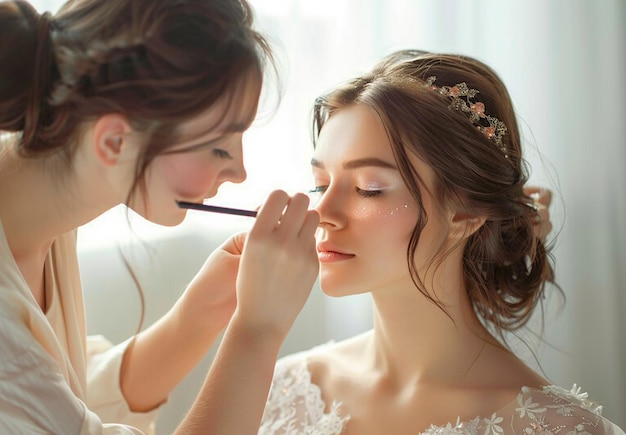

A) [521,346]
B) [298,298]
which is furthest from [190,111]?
[521,346]

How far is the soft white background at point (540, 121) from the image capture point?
2.12 meters

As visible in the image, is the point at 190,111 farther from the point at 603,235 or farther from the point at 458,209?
the point at 603,235

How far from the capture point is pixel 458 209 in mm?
1437

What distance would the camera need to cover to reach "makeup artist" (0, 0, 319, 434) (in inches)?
39.1

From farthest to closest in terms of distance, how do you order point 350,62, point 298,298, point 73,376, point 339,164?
point 350,62, point 339,164, point 73,376, point 298,298

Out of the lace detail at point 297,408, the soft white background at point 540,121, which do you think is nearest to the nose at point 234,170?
the lace detail at point 297,408

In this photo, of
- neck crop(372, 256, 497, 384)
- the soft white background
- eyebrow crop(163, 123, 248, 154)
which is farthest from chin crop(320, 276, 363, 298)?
the soft white background

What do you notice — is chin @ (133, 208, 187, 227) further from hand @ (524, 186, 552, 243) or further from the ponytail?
hand @ (524, 186, 552, 243)

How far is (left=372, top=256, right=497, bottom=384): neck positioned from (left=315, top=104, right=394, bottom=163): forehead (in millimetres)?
280

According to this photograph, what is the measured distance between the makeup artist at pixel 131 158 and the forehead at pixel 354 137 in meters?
0.28

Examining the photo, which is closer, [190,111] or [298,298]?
[190,111]

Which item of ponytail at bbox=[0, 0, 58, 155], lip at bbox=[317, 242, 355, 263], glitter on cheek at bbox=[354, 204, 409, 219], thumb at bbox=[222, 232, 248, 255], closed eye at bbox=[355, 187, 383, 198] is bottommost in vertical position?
lip at bbox=[317, 242, 355, 263]

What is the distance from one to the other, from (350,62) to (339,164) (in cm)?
79

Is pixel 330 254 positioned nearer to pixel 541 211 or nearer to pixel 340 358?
pixel 340 358
